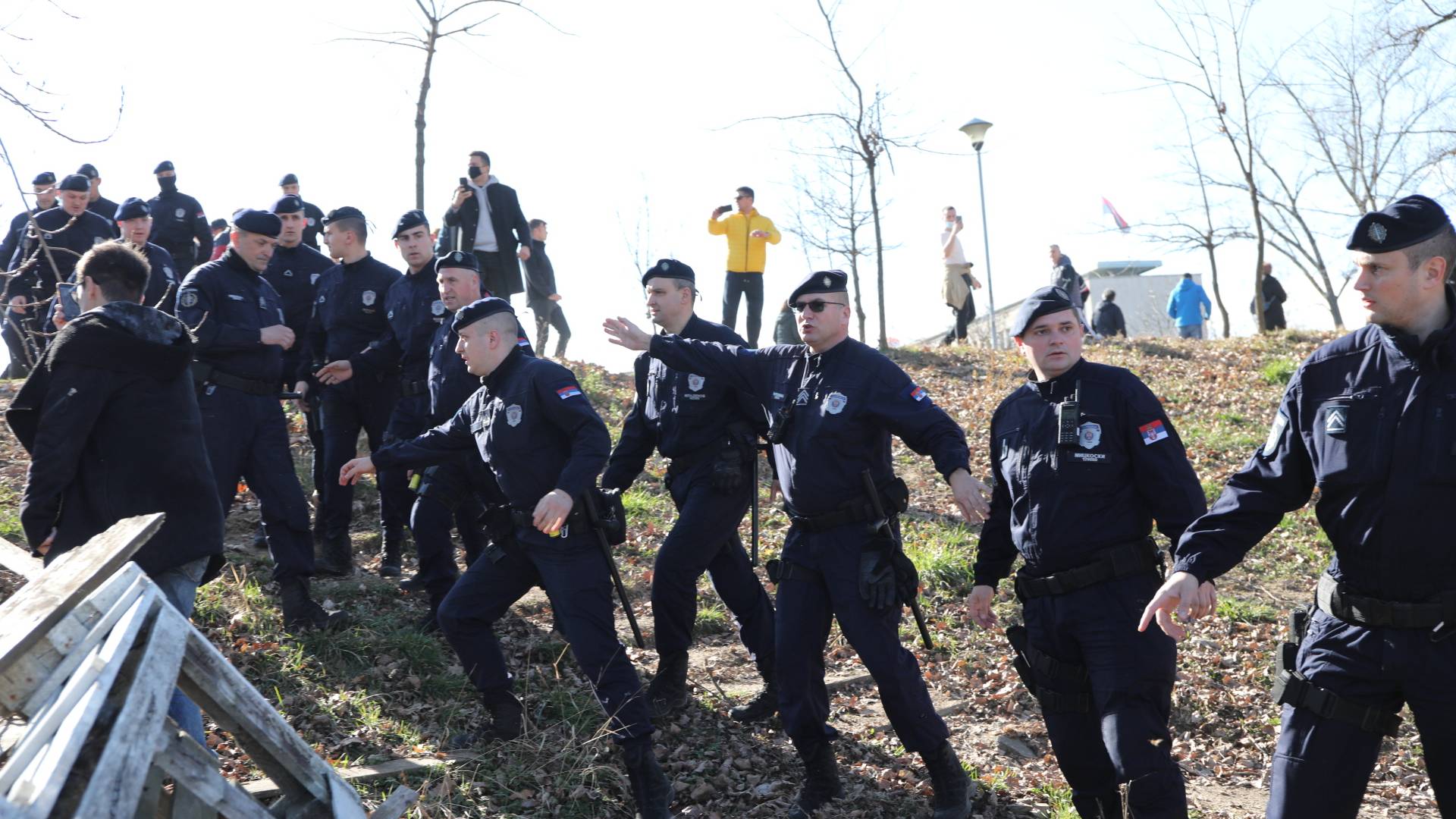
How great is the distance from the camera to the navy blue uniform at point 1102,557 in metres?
4.32

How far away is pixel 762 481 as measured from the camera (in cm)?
1145

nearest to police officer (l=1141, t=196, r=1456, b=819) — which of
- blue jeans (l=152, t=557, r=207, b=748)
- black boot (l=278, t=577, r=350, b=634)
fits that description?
blue jeans (l=152, t=557, r=207, b=748)

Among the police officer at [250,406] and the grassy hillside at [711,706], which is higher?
the police officer at [250,406]

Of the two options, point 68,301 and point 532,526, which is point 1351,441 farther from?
point 68,301

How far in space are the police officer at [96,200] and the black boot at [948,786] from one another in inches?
386

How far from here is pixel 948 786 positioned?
5387 millimetres

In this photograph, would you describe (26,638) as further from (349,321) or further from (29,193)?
(349,321)

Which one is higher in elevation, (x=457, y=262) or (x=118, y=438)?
(x=457, y=262)

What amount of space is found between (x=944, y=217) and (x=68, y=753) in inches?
645

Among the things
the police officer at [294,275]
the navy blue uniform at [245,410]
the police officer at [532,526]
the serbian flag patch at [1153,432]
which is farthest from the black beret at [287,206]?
the serbian flag patch at [1153,432]

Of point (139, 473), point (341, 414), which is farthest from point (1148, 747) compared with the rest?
point (341, 414)

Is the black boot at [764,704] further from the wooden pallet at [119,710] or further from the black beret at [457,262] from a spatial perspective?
the black beret at [457,262]

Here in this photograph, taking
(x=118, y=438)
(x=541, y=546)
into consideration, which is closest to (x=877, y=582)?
(x=541, y=546)

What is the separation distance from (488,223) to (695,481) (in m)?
6.61
